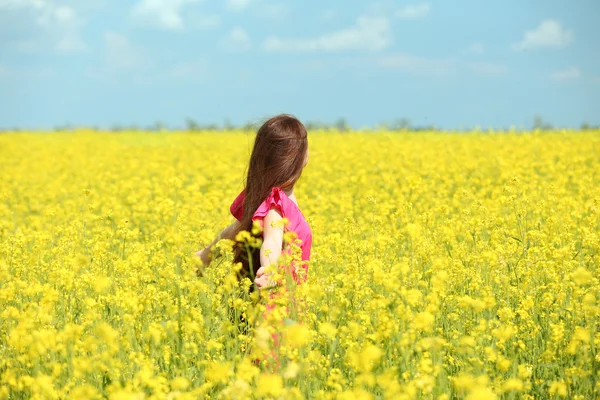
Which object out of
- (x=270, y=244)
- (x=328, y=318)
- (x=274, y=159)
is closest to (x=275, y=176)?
(x=274, y=159)

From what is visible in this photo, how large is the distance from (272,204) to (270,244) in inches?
11.4

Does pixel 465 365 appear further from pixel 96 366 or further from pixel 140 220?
pixel 140 220

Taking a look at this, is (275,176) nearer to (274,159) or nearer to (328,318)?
(274,159)

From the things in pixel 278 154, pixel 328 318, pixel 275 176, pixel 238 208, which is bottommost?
pixel 328 318

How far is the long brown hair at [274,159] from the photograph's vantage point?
454cm

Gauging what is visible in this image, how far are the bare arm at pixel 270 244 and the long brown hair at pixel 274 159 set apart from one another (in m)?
0.17

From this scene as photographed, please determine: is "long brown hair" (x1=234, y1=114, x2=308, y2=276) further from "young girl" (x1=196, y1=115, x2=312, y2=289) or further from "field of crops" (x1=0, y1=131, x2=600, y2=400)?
"field of crops" (x1=0, y1=131, x2=600, y2=400)

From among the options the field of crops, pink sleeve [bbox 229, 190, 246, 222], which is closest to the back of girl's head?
pink sleeve [bbox 229, 190, 246, 222]

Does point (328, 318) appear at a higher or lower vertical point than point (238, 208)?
lower

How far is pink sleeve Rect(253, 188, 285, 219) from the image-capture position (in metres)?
4.46

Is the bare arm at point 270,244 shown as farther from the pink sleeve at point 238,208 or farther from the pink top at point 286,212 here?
the pink sleeve at point 238,208

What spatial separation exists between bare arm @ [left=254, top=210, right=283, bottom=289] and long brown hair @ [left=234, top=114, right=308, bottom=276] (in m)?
0.17

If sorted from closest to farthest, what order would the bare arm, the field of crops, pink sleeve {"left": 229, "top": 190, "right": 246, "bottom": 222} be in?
the field of crops
the bare arm
pink sleeve {"left": 229, "top": 190, "right": 246, "bottom": 222}

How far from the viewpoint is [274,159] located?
4547mm
